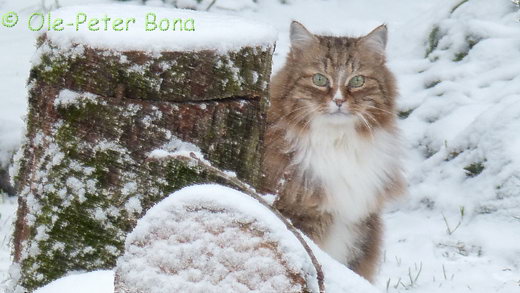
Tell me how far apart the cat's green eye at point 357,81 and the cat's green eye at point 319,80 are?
0.10 m

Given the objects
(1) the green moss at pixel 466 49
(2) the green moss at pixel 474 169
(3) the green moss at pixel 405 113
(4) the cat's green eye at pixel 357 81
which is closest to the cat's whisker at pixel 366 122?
(4) the cat's green eye at pixel 357 81

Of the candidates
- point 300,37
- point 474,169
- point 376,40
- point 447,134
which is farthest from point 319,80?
point 447,134

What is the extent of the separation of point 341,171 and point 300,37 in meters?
0.57

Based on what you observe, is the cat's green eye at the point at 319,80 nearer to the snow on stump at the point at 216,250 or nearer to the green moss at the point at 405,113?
the snow on stump at the point at 216,250

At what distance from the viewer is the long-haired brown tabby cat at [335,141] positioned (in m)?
3.17

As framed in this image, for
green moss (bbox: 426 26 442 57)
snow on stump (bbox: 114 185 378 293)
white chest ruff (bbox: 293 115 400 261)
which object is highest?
snow on stump (bbox: 114 185 378 293)

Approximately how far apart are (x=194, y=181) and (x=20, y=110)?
137 inches

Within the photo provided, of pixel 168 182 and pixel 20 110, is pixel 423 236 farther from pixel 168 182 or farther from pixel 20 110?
pixel 20 110

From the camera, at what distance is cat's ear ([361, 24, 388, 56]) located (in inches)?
131

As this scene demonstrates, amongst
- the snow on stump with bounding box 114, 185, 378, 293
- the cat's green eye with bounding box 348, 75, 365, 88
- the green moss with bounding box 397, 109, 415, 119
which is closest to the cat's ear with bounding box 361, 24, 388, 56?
the cat's green eye with bounding box 348, 75, 365, 88

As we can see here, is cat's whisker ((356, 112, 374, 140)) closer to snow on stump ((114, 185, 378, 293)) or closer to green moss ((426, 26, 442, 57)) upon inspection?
snow on stump ((114, 185, 378, 293))

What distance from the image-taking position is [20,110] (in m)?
5.37

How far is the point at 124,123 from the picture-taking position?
87.0 inches

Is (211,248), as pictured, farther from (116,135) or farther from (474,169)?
(474,169)
